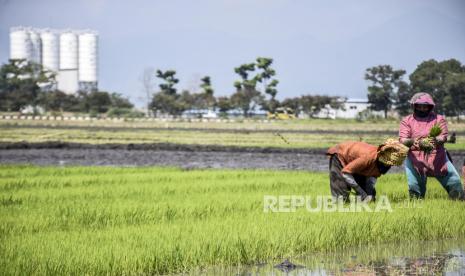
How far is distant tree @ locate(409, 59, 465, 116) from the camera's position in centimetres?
5153

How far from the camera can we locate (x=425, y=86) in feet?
176

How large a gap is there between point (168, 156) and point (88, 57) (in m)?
122

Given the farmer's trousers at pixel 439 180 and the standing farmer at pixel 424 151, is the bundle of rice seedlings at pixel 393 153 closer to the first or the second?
the standing farmer at pixel 424 151

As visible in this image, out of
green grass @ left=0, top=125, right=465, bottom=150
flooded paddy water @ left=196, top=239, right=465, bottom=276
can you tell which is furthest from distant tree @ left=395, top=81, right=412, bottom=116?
flooded paddy water @ left=196, top=239, right=465, bottom=276

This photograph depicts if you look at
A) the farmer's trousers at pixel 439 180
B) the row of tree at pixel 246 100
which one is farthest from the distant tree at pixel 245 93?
the farmer's trousers at pixel 439 180

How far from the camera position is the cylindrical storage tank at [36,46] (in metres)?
143

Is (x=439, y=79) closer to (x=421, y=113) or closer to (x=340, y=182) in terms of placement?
(x=421, y=113)

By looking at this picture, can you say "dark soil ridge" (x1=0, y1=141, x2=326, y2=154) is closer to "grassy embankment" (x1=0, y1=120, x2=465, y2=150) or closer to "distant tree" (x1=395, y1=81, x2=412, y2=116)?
"grassy embankment" (x1=0, y1=120, x2=465, y2=150)

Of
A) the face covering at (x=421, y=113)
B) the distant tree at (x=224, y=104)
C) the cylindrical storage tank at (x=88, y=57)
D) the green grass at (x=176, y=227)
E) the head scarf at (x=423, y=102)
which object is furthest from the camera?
the cylindrical storage tank at (x=88, y=57)

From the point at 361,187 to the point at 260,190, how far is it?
312 cm

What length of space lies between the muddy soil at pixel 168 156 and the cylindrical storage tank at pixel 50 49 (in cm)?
12114

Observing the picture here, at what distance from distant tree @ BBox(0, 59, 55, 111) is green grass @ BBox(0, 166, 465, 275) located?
218 feet

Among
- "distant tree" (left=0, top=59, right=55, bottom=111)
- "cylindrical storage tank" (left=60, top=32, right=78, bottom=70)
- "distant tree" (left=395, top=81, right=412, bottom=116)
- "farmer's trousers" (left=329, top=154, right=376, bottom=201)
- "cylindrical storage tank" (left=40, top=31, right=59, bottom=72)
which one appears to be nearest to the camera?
"farmer's trousers" (left=329, top=154, right=376, bottom=201)

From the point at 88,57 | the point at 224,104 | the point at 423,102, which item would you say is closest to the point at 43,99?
the point at 224,104
